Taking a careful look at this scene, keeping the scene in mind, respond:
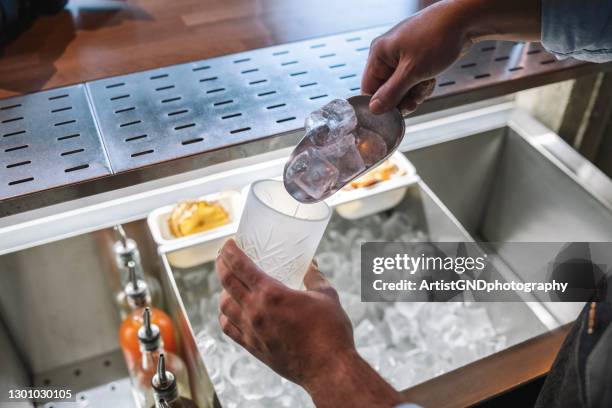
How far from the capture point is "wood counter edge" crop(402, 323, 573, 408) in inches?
43.0

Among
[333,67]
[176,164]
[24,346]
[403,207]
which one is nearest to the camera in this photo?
[176,164]

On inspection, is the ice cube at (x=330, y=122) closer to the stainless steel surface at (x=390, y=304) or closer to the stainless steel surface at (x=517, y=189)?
the stainless steel surface at (x=390, y=304)

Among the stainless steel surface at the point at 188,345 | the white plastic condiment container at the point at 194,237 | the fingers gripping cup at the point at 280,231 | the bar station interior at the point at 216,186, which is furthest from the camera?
the white plastic condiment container at the point at 194,237

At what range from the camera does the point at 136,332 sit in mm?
1333

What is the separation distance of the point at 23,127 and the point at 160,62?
12.5 inches

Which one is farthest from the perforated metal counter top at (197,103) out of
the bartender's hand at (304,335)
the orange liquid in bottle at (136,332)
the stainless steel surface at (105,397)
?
the stainless steel surface at (105,397)

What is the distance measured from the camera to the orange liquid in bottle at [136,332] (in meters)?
1.33

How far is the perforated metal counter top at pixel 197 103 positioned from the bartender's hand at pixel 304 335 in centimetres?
25

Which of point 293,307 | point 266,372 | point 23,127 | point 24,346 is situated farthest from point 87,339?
point 293,307

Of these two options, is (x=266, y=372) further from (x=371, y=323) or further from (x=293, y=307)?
(x=293, y=307)

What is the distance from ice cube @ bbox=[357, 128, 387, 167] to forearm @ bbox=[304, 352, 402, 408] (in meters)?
0.30

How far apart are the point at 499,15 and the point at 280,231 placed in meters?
0.50

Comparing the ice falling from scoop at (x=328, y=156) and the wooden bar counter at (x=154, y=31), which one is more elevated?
the ice falling from scoop at (x=328, y=156)

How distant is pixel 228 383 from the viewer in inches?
48.9
